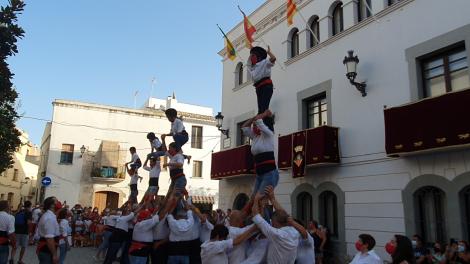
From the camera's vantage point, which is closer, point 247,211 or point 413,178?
point 247,211

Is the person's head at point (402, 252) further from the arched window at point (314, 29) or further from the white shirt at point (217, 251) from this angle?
the arched window at point (314, 29)

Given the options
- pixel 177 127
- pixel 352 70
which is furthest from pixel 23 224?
pixel 352 70

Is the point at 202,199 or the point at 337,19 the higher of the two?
the point at 337,19

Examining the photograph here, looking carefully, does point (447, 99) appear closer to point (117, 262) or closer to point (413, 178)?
point (413, 178)

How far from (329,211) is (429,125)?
470 centimetres

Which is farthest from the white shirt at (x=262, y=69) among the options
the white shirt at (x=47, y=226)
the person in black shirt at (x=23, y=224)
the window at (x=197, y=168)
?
the window at (x=197, y=168)

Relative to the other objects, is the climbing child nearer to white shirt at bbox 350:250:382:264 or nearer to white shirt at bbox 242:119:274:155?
white shirt at bbox 242:119:274:155

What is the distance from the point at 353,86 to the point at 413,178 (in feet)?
11.3

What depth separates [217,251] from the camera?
465 cm

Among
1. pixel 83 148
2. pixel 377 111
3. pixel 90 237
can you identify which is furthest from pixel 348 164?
pixel 83 148

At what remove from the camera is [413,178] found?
1055cm

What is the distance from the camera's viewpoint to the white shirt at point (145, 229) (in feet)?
24.2

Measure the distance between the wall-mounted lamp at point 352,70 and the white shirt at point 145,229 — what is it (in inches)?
291

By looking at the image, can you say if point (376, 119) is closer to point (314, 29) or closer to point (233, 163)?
point (314, 29)
